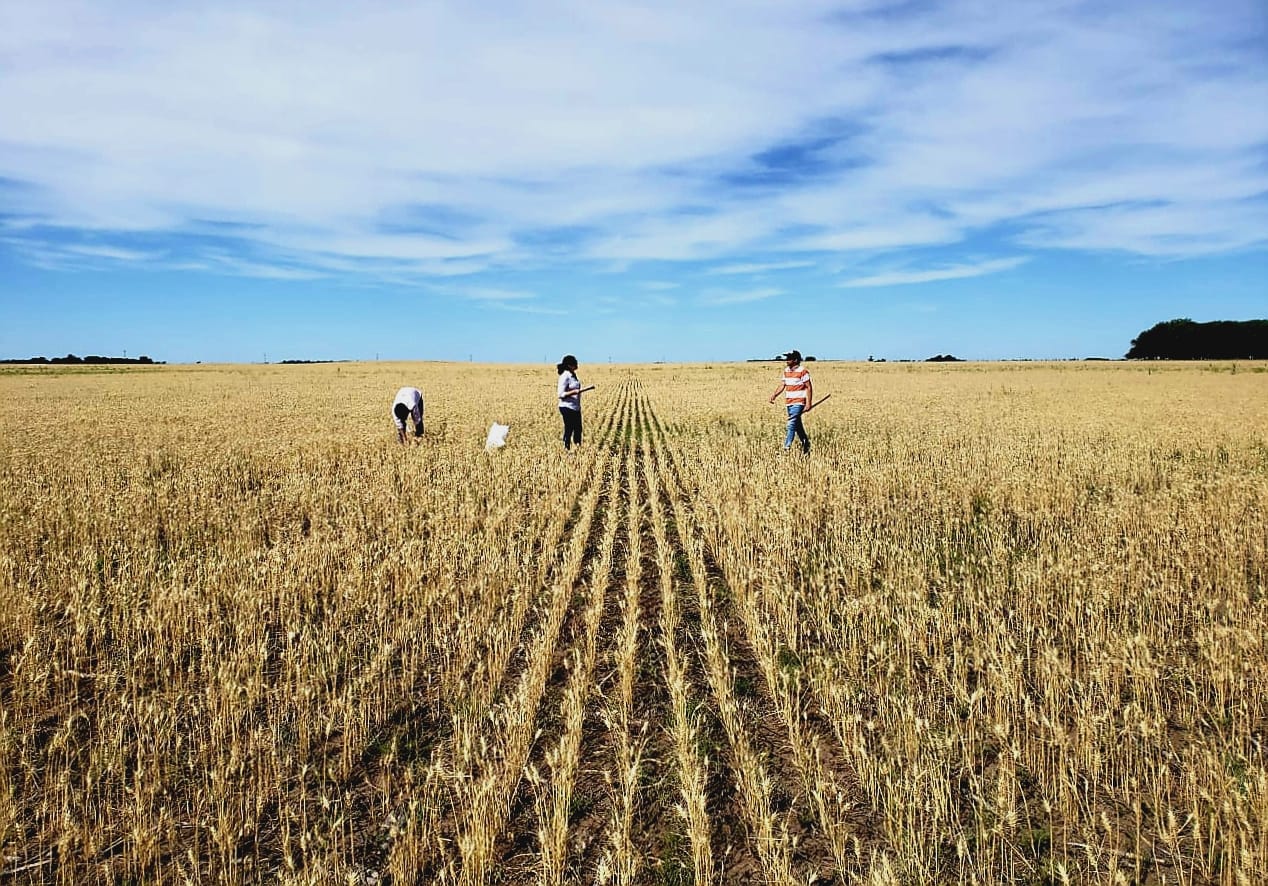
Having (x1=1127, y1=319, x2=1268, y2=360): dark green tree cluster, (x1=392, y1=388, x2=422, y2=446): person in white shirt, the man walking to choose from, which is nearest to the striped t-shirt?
the man walking

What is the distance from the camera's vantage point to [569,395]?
15.3m

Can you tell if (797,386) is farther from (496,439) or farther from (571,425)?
(496,439)

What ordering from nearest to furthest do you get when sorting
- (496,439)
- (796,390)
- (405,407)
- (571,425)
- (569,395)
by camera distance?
(796,390), (569,395), (571,425), (496,439), (405,407)

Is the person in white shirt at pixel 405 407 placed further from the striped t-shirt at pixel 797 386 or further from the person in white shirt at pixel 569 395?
the striped t-shirt at pixel 797 386

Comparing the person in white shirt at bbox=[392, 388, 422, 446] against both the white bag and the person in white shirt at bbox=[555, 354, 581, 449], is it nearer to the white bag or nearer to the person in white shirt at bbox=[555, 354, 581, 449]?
the white bag

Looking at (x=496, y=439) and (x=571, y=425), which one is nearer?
(x=571, y=425)

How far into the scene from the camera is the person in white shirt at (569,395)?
14.8 metres

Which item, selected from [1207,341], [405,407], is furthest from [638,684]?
[1207,341]

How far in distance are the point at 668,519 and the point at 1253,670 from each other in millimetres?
6681

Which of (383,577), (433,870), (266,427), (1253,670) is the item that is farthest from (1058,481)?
(266,427)

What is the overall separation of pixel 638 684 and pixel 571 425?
36.4 ft

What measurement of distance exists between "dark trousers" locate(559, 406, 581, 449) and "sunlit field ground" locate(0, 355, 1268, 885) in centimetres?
421

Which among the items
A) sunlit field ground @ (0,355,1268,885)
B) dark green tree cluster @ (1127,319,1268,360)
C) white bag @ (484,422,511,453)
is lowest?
sunlit field ground @ (0,355,1268,885)

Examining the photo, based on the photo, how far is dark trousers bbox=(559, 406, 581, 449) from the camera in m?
15.6
